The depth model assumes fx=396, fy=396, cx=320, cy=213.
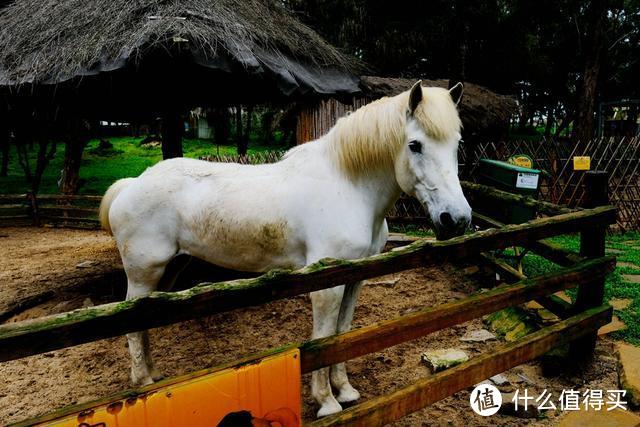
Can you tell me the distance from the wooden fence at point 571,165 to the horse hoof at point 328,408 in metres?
6.69

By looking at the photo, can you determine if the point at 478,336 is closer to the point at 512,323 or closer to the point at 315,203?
the point at 512,323

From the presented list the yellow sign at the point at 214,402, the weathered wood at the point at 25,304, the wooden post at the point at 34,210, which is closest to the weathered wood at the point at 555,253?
the yellow sign at the point at 214,402


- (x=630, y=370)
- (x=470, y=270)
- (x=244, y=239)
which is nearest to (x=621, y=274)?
(x=470, y=270)

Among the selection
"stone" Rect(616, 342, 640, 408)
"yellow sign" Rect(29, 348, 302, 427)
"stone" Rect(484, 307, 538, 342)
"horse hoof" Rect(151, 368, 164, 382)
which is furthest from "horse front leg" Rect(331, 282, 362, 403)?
"stone" Rect(616, 342, 640, 408)

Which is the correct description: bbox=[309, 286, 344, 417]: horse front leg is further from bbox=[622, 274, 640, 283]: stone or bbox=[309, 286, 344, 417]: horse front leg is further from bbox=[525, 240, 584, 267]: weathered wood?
bbox=[622, 274, 640, 283]: stone

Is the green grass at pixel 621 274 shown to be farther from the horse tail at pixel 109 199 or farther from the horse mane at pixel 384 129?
the horse tail at pixel 109 199

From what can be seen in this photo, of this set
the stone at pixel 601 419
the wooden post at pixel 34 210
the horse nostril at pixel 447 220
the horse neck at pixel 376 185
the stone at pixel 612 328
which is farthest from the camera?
the wooden post at pixel 34 210

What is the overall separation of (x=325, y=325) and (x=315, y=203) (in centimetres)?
80

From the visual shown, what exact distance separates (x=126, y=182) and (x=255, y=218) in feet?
4.67

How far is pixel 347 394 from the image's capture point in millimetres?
2818

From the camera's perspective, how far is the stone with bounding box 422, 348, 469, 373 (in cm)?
314

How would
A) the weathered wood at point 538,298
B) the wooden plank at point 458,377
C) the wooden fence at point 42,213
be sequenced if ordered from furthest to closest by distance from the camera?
the wooden fence at point 42,213, the weathered wood at point 538,298, the wooden plank at point 458,377

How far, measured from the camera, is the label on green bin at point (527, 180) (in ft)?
15.2

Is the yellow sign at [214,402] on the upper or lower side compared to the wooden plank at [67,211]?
upper
